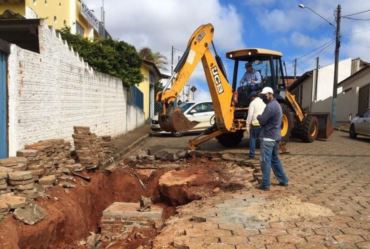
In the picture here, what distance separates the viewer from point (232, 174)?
10.4 meters

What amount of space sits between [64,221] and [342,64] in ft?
138

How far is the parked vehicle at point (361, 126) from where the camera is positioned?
2043 cm

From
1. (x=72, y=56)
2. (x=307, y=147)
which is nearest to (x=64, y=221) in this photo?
(x=72, y=56)

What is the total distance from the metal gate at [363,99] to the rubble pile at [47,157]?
2538 centimetres

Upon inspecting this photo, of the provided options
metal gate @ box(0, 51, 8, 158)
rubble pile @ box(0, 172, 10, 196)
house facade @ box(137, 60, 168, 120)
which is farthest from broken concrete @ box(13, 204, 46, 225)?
house facade @ box(137, 60, 168, 120)

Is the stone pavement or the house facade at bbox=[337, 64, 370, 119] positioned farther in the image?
the house facade at bbox=[337, 64, 370, 119]

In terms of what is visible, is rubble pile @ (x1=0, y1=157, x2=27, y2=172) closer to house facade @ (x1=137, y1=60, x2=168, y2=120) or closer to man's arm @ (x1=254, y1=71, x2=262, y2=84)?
man's arm @ (x1=254, y1=71, x2=262, y2=84)

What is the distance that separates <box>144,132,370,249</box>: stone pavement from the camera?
5.60 metres

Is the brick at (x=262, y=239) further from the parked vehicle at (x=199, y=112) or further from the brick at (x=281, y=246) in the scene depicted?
the parked vehicle at (x=199, y=112)

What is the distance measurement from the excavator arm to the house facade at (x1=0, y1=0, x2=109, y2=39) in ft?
40.7

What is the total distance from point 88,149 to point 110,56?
960 centimetres

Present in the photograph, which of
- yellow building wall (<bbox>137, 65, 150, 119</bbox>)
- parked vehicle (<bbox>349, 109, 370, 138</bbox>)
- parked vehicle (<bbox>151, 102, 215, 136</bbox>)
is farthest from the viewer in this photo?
yellow building wall (<bbox>137, 65, 150, 119</bbox>)

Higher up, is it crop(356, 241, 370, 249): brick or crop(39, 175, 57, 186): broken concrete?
crop(39, 175, 57, 186): broken concrete

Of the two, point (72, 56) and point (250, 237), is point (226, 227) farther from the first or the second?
point (72, 56)
